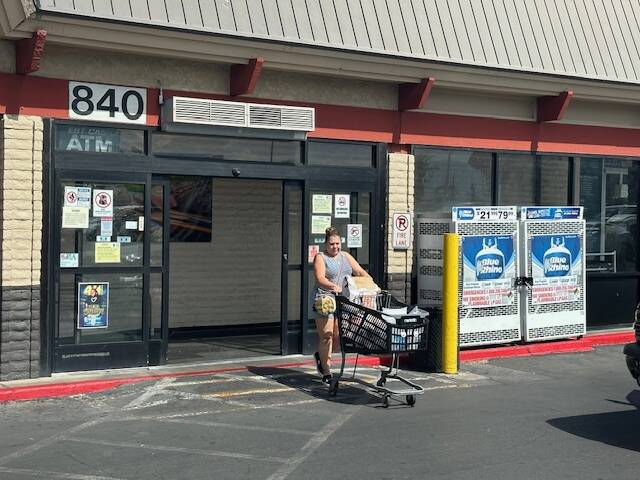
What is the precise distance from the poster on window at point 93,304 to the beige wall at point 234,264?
324 centimetres

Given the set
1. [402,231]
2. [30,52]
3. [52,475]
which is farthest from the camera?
[402,231]

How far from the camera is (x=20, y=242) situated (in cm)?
1023

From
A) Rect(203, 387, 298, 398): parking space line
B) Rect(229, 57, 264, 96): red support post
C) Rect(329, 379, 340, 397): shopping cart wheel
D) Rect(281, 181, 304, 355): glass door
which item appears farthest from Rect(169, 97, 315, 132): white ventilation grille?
Rect(329, 379, 340, 397): shopping cart wheel

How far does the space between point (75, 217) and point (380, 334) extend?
3.83 meters

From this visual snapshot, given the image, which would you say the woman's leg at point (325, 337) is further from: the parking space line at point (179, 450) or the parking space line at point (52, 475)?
the parking space line at point (52, 475)

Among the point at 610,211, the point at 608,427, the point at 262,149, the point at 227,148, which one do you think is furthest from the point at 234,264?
the point at 608,427

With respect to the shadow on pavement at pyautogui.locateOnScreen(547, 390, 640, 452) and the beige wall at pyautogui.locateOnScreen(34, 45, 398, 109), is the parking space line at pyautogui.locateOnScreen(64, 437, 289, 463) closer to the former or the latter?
the shadow on pavement at pyautogui.locateOnScreen(547, 390, 640, 452)

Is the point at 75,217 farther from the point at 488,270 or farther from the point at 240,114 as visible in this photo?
the point at 488,270

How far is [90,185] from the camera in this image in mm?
10734

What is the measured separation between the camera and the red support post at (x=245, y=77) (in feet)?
36.8

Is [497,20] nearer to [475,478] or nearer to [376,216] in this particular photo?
[376,216]

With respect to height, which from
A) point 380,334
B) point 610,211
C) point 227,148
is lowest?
point 380,334

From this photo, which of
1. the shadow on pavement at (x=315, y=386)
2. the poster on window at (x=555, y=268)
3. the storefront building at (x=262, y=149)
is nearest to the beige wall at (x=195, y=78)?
the storefront building at (x=262, y=149)

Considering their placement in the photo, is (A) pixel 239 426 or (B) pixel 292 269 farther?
(B) pixel 292 269
